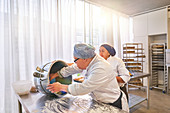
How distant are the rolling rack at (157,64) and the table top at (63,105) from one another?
371cm

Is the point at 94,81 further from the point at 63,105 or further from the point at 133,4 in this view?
the point at 133,4

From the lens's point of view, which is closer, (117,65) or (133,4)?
(117,65)

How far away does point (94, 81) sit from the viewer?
3.13ft

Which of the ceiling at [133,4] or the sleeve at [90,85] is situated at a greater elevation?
the ceiling at [133,4]

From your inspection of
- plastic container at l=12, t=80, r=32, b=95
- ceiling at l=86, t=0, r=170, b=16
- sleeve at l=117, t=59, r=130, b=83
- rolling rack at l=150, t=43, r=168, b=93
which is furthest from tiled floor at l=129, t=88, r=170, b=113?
ceiling at l=86, t=0, r=170, b=16

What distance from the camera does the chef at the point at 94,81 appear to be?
961mm

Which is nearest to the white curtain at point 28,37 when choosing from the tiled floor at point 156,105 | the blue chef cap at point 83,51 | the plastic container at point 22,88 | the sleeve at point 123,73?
the plastic container at point 22,88

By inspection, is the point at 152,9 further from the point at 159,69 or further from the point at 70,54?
the point at 70,54

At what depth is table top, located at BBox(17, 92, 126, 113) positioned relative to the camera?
0.93 metres

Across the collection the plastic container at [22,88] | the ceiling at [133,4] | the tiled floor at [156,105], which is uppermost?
the ceiling at [133,4]

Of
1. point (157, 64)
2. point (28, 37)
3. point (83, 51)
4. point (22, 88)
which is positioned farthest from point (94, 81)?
point (157, 64)

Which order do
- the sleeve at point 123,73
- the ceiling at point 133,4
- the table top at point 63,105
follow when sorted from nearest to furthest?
the table top at point 63,105, the sleeve at point 123,73, the ceiling at point 133,4

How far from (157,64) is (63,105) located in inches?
161

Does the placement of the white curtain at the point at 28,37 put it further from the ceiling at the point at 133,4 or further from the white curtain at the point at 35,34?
the ceiling at the point at 133,4
